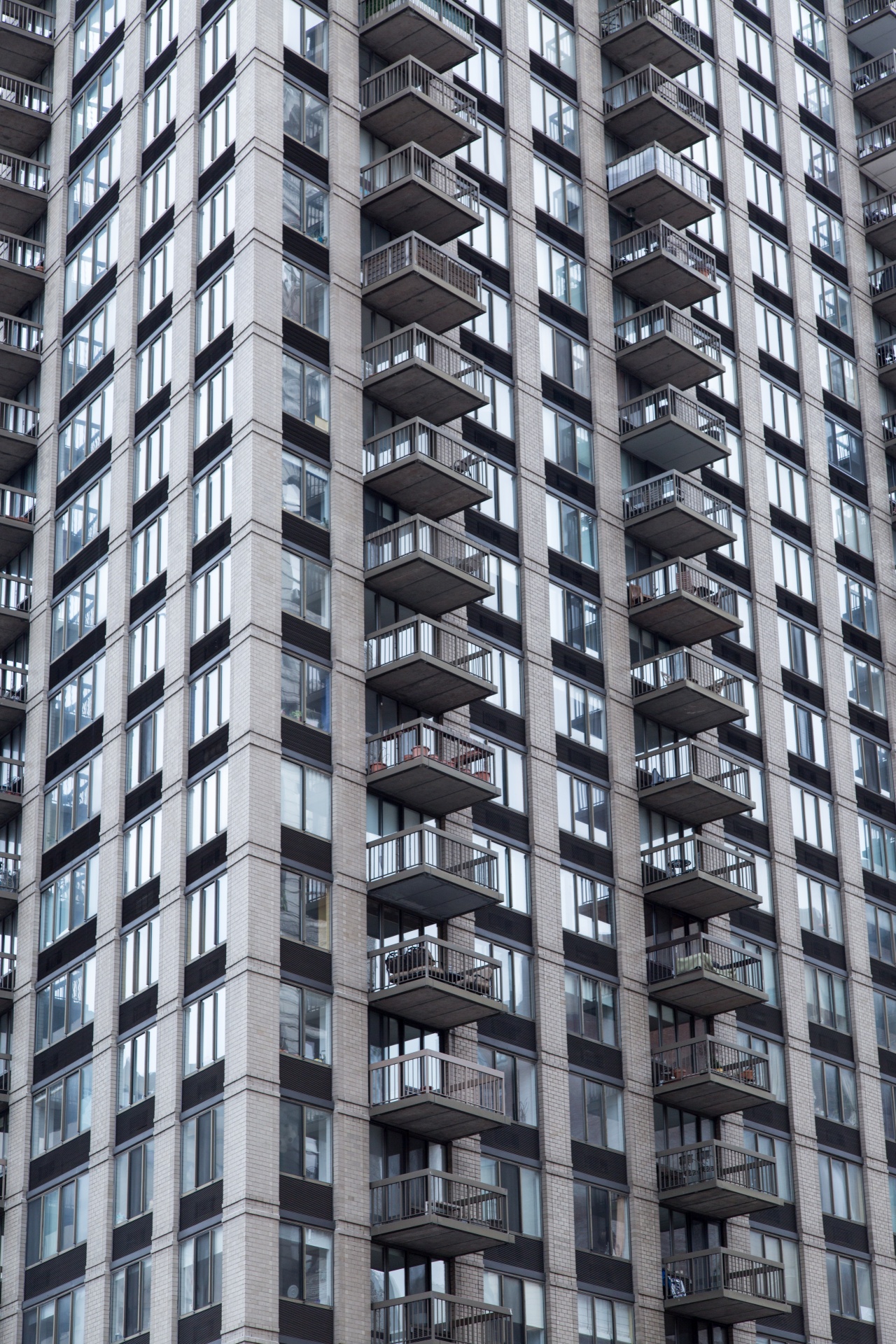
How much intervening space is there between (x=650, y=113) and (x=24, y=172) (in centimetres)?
2157

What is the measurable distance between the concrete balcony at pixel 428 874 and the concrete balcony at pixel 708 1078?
26.4ft

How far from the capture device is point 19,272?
7388cm

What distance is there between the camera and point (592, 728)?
213ft

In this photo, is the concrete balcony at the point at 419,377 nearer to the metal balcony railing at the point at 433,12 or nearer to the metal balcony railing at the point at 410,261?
the metal balcony railing at the point at 410,261

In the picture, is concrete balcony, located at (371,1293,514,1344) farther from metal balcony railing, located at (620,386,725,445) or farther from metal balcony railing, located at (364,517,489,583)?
metal balcony railing, located at (620,386,725,445)

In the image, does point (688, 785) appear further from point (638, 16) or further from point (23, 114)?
point (23, 114)

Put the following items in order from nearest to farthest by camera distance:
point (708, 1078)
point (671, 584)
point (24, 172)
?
point (708, 1078)
point (671, 584)
point (24, 172)

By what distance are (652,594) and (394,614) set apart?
1066 centimetres

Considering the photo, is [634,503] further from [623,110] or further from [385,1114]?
[385,1114]

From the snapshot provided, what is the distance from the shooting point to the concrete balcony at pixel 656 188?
2844 inches

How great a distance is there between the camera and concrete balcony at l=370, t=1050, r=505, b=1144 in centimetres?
5316

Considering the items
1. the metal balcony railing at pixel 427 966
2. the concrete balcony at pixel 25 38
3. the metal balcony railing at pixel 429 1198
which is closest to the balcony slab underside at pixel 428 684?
the metal balcony railing at pixel 427 966

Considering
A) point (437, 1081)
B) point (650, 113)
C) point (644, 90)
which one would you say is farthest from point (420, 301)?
point (437, 1081)

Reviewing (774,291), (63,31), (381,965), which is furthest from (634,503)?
(63,31)
